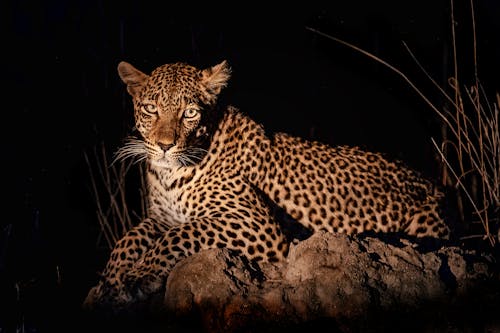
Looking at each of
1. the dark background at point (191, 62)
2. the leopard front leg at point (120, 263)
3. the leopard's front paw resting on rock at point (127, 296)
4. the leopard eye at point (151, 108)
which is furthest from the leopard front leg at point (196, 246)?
the dark background at point (191, 62)

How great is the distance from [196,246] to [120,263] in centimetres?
82

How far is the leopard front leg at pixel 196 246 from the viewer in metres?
5.89

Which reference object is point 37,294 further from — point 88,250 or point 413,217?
point 413,217

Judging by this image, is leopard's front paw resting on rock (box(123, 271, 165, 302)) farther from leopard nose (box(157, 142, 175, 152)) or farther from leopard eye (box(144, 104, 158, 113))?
leopard eye (box(144, 104, 158, 113))

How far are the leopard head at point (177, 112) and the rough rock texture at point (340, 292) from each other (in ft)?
5.57

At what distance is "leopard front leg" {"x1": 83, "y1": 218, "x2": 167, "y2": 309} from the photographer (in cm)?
594

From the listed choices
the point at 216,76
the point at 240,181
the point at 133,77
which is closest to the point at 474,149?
the point at 240,181

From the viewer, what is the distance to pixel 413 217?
7543mm

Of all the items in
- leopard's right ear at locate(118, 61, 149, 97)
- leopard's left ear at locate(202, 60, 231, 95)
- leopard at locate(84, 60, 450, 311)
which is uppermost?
leopard's left ear at locate(202, 60, 231, 95)

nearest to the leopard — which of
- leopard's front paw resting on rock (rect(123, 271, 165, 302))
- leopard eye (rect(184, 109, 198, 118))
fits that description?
leopard eye (rect(184, 109, 198, 118))

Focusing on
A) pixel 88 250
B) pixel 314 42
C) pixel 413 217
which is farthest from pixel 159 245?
pixel 314 42

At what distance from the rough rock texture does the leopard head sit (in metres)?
1.70

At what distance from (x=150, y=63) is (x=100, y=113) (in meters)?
0.95

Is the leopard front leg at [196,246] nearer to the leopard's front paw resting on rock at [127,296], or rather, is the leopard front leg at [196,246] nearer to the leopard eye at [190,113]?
the leopard's front paw resting on rock at [127,296]
